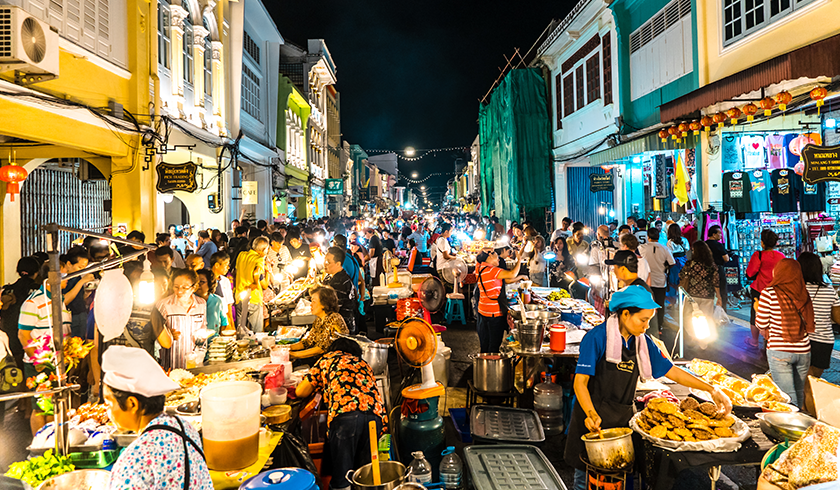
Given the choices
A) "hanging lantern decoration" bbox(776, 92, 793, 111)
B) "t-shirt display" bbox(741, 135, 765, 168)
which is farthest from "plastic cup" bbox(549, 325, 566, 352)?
"t-shirt display" bbox(741, 135, 765, 168)

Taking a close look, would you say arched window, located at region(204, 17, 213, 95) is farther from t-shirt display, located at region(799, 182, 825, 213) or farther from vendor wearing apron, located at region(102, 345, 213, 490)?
t-shirt display, located at region(799, 182, 825, 213)

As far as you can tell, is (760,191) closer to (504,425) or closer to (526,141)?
(504,425)

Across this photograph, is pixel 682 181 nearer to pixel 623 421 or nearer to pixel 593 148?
pixel 593 148

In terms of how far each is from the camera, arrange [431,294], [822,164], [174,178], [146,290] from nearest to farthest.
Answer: [146,290], [822,164], [431,294], [174,178]

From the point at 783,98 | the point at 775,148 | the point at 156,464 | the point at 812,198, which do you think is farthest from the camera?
the point at 775,148

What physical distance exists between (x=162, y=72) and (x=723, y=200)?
539 inches

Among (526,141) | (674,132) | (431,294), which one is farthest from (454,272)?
(526,141)

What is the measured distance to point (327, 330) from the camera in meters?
5.55

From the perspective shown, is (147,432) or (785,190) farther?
(785,190)

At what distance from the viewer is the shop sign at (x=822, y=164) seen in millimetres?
8422

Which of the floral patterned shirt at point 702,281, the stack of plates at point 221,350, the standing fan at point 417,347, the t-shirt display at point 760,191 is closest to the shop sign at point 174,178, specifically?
the stack of plates at point 221,350

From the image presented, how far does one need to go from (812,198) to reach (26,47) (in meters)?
14.7

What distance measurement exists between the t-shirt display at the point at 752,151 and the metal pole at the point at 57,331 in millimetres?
13408

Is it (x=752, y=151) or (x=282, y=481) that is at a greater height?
(x=752, y=151)
